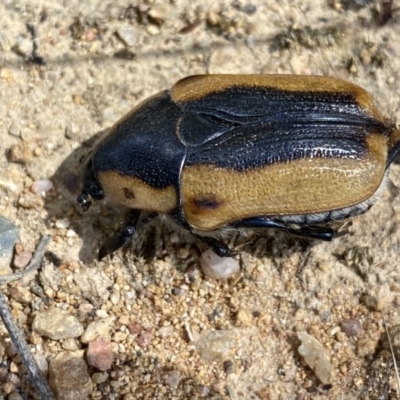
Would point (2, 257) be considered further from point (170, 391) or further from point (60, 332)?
point (170, 391)

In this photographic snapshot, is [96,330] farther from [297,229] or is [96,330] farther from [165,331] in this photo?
[297,229]

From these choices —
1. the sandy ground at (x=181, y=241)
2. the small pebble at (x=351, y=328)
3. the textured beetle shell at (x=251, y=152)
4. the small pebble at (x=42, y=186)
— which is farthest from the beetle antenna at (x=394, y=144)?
the small pebble at (x=42, y=186)

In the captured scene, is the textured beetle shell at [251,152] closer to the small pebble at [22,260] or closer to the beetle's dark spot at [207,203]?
the beetle's dark spot at [207,203]

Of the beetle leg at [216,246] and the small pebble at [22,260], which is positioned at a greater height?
the beetle leg at [216,246]

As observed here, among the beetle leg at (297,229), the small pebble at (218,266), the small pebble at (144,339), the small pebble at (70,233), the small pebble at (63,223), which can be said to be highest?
the beetle leg at (297,229)

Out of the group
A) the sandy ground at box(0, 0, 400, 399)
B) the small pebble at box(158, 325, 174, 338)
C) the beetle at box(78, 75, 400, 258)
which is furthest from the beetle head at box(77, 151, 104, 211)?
the small pebble at box(158, 325, 174, 338)

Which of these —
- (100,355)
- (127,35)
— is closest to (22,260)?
(100,355)

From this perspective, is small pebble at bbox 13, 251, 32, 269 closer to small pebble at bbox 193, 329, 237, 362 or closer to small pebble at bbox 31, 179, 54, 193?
small pebble at bbox 31, 179, 54, 193
